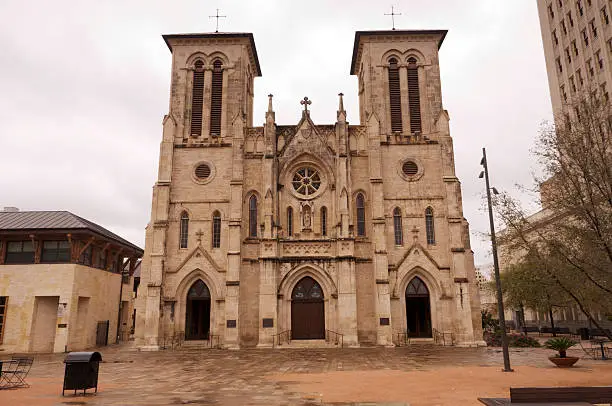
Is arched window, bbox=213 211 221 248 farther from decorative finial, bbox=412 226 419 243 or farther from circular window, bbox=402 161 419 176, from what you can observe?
circular window, bbox=402 161 419 176

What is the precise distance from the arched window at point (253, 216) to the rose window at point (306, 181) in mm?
3215

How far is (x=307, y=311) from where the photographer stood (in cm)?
3278

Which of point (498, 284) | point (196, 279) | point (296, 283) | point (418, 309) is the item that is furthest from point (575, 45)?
point (196, 279)

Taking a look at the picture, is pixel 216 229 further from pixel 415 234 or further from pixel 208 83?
pixel 415 234

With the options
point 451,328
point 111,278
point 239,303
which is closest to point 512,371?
point 451,328

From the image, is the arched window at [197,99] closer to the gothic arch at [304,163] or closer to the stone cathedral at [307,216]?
the stone cathedral at [307,216]

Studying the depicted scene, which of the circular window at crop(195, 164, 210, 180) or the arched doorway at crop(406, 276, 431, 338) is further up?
the circular window at crop(195, 164, 210, 180)

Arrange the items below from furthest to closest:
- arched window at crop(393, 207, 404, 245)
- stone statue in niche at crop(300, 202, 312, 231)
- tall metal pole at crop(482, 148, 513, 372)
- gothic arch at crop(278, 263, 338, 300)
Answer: stone statue in niche at crop(300, 202, 312, 231) < arched window at crop(393, 207, 404, 245) < gothic arch at crop(278, 263, 338, 300) < tall metal pole at crop(482, 148, 513, 372)

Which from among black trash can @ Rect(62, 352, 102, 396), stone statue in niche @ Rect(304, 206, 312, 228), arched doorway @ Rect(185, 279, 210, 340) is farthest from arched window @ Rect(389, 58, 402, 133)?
black trash can @ Rect(62, 352, 102, 396)

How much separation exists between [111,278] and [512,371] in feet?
101

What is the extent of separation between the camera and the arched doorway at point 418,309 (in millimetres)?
33000

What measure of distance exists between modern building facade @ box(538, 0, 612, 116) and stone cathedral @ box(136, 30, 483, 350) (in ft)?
38.7

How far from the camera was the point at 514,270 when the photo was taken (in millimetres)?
45312

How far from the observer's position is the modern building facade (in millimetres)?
36019
